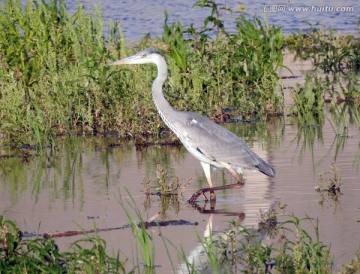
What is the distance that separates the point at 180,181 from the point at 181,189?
426mm

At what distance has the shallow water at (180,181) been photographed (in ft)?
28.5

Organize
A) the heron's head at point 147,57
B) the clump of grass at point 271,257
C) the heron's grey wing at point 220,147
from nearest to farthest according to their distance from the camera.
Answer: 1. the clump of grass at point 271,257
2. the heron's grey wing at point 220,147
3. the heron's head at point 147,57

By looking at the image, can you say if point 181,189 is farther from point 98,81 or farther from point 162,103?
point 98,81

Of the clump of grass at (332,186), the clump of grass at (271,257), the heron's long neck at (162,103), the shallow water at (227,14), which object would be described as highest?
the heron's long neck at (162,103)

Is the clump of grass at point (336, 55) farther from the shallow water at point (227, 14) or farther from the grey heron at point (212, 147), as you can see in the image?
the grey heron at point (212, 147)

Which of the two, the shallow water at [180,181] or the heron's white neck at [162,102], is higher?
the heron's white neck at [162,102]

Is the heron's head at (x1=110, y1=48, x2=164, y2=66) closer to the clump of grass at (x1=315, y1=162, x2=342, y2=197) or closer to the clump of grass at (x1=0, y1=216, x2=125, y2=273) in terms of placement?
the clump of grass at (x1=315, y1=162, x2=342, y2=197)

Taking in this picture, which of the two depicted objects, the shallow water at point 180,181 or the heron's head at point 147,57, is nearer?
the shallow water at point 180,181

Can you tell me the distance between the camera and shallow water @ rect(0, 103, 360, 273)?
28.5 ft

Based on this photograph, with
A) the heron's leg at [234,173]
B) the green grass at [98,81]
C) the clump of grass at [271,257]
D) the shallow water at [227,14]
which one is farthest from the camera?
the shallow water at [227,14]

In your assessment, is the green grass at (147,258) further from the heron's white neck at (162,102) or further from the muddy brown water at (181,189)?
the heron's white neck at (162,102)

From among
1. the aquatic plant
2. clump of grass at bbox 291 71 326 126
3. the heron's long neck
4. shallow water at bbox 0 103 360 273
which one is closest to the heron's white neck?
the heron's long neck

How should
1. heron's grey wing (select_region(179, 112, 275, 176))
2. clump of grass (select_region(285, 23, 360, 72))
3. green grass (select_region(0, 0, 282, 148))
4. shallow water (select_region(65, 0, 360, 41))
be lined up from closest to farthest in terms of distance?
heron's grey wing (select_region(179, 112, 275, 176)) < green grass (select_region(0, 0, 282, 148)) < clump of grass (select_region(285, 23, 360, 72)) < shallow water (select_region(65, 0, 360, 41))

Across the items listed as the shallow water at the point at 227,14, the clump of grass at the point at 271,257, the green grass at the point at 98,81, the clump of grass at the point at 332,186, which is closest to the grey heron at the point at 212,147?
the clump of grass at the point at 332,186
